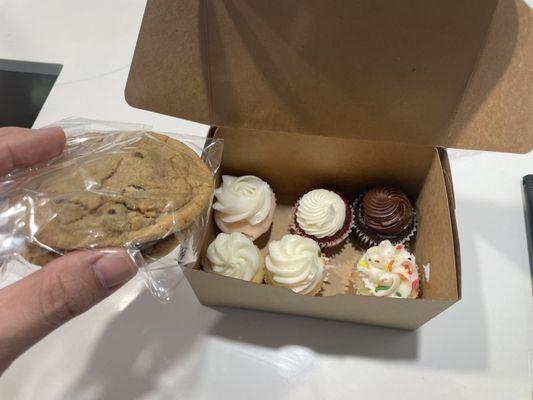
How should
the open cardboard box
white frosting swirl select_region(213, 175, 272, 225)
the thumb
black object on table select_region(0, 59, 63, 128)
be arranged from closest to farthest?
the thumb
the open cardboard box
white frosting swirl select_region(213, 175, 272, 225)
black object on table select_region(0, 59, 63, 128)

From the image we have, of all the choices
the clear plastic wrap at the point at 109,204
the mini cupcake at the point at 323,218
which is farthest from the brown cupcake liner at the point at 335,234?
the clear plastic wrap at the point at 109,204

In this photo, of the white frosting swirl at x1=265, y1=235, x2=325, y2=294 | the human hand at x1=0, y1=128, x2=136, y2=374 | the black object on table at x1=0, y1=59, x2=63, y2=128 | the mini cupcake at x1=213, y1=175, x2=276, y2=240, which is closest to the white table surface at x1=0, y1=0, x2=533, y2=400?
the white frosting swirl at x1=265, y1=235, x2=325, y2=294

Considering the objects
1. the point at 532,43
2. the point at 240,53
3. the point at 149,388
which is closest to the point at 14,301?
the point at 149,388

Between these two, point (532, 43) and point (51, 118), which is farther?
point (51, 118)

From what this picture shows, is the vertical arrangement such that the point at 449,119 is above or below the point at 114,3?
below

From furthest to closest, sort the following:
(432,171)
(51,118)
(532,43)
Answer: (51,118)
(432,171)
(532,43)

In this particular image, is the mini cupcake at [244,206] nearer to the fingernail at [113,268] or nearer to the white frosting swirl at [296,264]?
the white frosting swirl at [296,264]

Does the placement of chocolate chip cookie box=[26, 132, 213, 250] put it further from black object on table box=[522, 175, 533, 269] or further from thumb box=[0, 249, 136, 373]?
black object on table box=[522, 175, 533, 269]

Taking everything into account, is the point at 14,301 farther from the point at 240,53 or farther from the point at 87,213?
the point at 240,53
